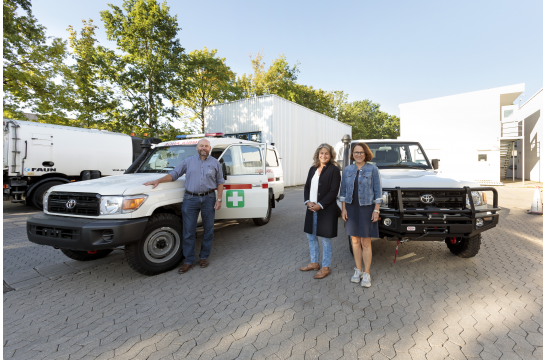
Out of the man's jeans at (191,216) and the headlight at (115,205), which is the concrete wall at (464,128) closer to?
the man's jeans at (191,216)

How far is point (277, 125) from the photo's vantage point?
656 inches

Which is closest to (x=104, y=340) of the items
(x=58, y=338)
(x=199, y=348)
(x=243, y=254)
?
(x=58, y=338)

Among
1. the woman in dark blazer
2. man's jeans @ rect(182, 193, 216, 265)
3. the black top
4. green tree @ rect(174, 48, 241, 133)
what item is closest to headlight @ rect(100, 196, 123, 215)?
man's jeans @ rect(182, 193, 216, 265)

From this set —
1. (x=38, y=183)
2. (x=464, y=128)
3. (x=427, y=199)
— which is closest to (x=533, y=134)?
(x=464, y=128)

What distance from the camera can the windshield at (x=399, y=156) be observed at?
5.30 m

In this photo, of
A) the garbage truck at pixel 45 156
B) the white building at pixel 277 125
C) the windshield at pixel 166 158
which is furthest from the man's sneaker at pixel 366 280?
the white building at pixel 277 125

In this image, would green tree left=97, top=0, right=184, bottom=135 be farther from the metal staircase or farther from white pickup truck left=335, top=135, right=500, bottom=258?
the metal staircase

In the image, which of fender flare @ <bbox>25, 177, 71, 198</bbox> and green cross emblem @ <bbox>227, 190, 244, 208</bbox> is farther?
fender flare @ <bbox>25, 177, 71, 198</bbox>

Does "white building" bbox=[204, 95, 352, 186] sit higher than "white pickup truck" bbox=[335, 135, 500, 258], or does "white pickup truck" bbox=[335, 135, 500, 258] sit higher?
"white building" bbox=[204, 95, 352, 186]

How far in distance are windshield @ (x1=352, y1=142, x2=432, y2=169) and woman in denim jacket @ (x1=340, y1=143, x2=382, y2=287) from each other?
172 cm

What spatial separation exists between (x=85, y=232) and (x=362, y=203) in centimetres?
339

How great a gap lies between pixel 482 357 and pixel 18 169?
11.9 m

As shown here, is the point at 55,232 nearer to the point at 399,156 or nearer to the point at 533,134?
the point at 399,156

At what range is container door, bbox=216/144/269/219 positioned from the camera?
5238 mm
